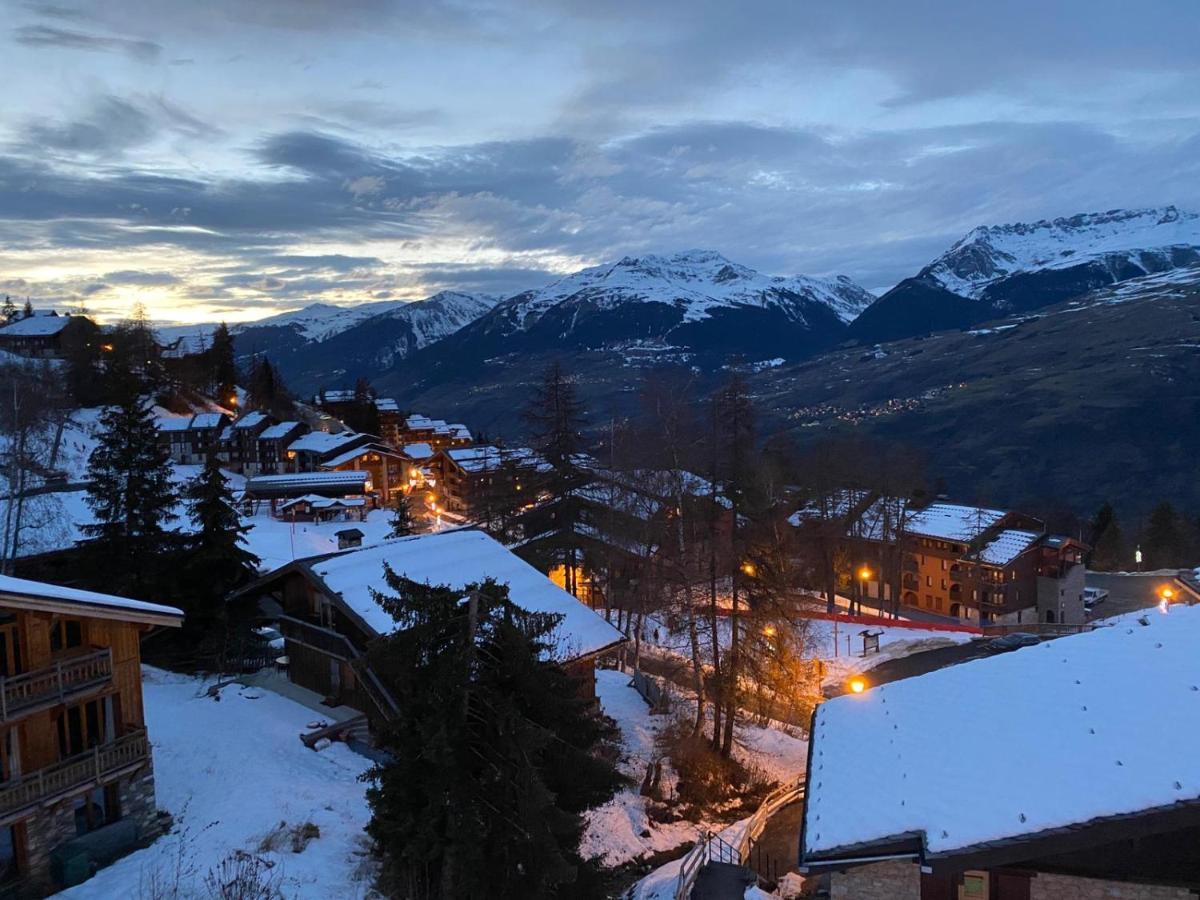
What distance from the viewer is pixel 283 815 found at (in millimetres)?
16719

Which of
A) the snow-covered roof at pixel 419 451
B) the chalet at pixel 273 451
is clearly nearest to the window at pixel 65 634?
the chalet at pixel 273 451

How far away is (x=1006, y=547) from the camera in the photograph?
58.0 metres

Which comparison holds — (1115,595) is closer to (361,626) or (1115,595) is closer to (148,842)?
(361,626)

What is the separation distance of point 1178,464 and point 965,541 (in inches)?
4396

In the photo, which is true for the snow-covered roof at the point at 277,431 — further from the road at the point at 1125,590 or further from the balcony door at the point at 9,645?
the road at the point at 1125,590

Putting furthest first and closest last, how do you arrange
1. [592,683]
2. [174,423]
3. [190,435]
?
[190,435], [174,423], [592,683]

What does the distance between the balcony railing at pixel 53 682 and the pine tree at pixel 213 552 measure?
12661 mm

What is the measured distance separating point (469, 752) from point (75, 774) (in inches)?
362

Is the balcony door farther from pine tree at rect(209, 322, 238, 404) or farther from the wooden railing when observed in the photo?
pine tree at rect(209, 322, 238, 404)

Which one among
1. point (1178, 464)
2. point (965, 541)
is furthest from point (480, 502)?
point (1178, 464)

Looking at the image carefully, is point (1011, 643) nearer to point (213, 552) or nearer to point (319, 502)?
point (213, 552)

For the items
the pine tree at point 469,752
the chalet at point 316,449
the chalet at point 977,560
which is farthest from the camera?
the chalet at point 316,449

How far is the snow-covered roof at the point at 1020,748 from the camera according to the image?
30.5 ft

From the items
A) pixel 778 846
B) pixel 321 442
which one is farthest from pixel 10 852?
pixel 321 442
